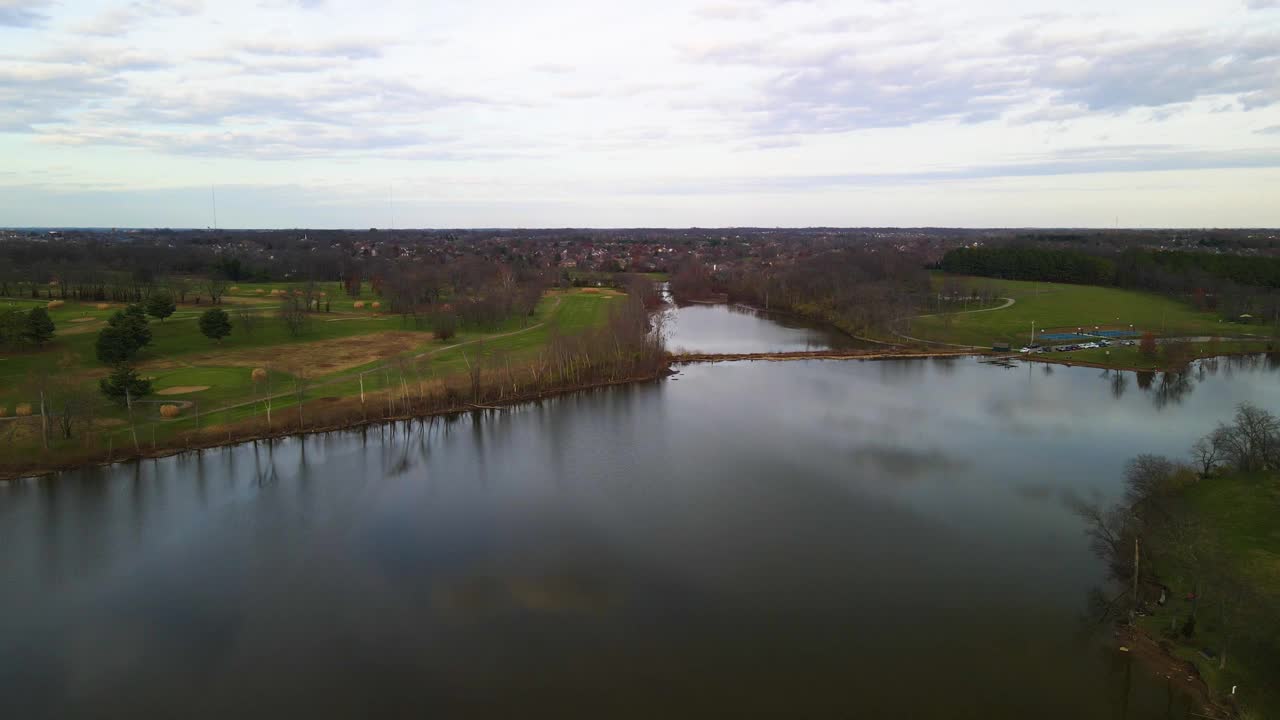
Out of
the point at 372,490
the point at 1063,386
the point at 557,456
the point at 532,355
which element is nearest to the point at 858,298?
the point at 1063,386

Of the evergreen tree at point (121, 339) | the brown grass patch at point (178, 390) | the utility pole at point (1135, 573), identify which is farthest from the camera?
the evergreen tree at point (121, 339)

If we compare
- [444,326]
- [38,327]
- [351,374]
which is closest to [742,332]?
[444,326]

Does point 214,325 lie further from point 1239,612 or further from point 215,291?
point 1239,612

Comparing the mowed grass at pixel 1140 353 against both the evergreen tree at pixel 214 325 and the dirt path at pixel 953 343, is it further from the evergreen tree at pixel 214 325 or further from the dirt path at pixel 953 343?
the evergreen tree at pixel 214 325

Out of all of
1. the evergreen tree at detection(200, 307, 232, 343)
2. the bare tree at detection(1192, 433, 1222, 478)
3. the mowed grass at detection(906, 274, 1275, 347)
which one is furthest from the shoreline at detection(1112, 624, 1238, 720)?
the evergreen tree at detection(200, 307, 232, 343)

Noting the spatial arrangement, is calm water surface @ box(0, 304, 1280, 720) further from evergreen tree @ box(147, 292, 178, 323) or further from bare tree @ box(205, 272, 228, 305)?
bare tree @ box(205, 272, 228, 305)

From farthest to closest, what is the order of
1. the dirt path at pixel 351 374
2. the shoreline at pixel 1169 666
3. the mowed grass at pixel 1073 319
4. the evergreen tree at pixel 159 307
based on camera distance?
the mowed grass at pixel 1073 319
the evergreen tree at pixel 159 307
the dirt path at pixel 351 374
the shoreline at pixel 1169 666

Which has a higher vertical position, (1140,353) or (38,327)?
(38,327)

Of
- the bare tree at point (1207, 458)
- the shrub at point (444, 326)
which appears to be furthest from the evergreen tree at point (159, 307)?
the bare tree at point (1207, 458)
